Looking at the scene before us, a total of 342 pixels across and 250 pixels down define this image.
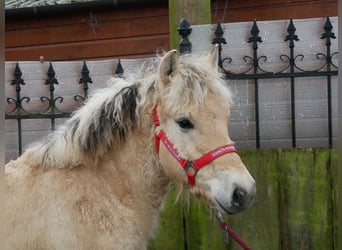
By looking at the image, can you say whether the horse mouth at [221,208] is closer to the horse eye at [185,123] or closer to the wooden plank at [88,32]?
the horse eye at [185,123]

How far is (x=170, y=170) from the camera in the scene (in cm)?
300

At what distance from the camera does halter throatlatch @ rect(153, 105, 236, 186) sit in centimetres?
282

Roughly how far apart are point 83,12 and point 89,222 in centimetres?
538

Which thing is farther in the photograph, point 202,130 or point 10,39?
point 10,39

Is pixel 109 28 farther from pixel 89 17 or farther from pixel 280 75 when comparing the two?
pixel 280 75

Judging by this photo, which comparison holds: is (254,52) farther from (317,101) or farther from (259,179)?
(259,179)

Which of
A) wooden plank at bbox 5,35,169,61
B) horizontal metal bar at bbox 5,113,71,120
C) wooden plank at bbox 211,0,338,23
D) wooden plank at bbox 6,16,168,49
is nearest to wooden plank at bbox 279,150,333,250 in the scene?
horizontal metal bar at bbox 5,113,71,120

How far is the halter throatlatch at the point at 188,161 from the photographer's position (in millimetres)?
2818

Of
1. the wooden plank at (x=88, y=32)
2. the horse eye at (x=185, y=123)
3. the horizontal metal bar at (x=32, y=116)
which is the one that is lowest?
the horse eye at (x=185, y=123)

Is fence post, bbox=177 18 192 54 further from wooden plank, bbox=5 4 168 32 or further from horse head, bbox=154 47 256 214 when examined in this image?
wooden plank, bbox=5 4 168 32

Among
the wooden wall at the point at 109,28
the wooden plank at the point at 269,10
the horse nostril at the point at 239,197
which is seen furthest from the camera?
the wooden wall at the point at 109,28

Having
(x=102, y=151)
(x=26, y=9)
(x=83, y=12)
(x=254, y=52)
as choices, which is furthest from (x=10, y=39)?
(x=102, y=151)

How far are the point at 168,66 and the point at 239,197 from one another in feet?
2.83

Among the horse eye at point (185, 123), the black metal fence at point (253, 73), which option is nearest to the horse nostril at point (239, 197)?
the horse eye at point (185, 123)
